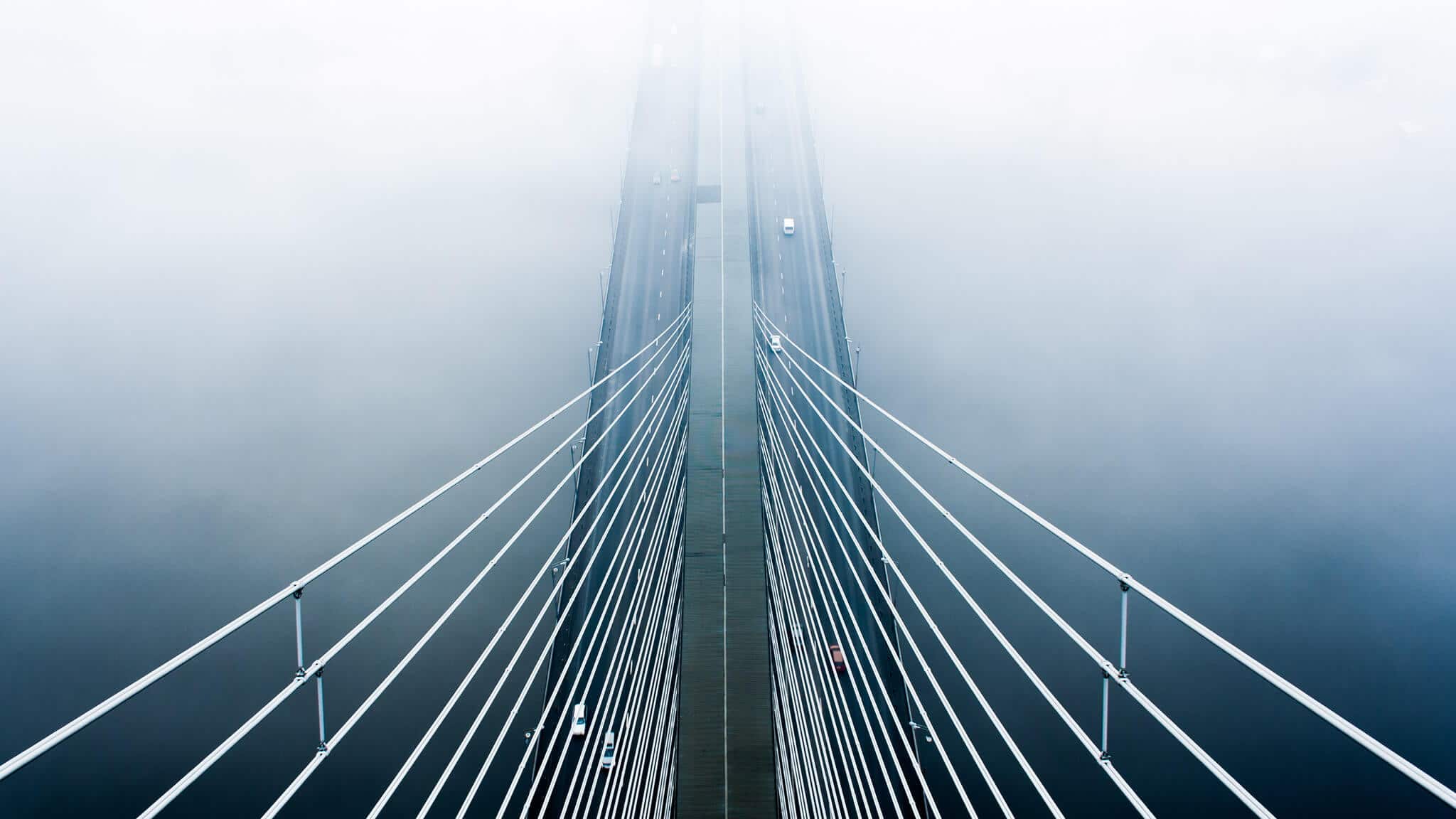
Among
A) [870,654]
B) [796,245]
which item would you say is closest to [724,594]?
[870,654]

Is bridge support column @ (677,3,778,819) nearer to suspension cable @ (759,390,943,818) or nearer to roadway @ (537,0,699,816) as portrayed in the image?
suspension cable @ (759,390,943,818)

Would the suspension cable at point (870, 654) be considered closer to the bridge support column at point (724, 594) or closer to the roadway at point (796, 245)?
the bridge support column at point (724, 594)

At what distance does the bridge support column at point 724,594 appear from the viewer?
6.23 metres

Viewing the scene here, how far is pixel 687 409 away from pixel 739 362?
145cm

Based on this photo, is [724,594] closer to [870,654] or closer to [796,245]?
[870,654]

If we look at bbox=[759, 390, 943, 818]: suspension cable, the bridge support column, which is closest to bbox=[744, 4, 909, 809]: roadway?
bbox=[759, 390, 943, 818]: suspension cable

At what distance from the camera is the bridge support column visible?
20.4 feet

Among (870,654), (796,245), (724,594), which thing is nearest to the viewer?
(724,594)

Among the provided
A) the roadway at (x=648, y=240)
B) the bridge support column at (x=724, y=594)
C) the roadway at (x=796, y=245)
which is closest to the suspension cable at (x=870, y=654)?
the bridge support column at (x=724, y=594)

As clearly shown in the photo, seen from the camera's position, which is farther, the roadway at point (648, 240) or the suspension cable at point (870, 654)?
the roadway at point (648, 240)

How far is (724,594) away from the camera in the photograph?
7.42 m

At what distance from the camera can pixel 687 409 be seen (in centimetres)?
979

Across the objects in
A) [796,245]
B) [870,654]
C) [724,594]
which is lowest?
[870,654]

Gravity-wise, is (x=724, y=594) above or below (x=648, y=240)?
below
